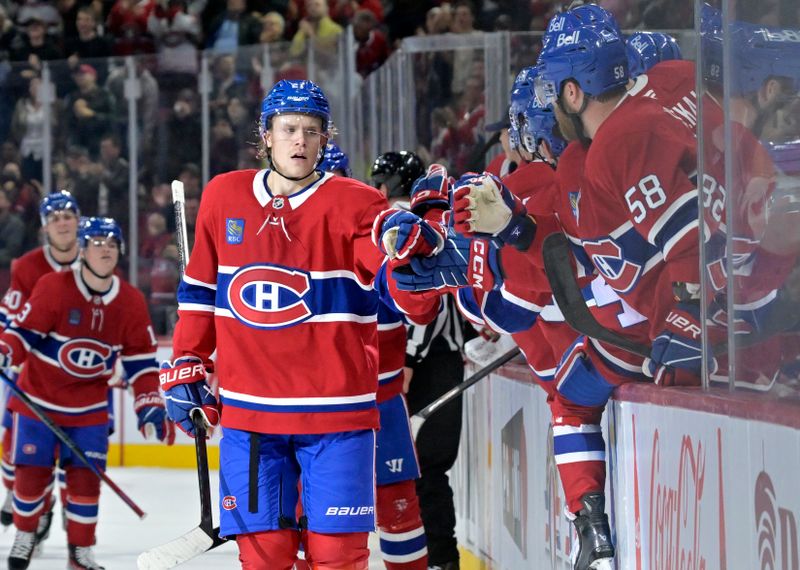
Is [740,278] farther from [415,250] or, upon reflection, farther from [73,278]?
[73,278]

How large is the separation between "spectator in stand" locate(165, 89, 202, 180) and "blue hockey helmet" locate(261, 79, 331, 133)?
5351 mm

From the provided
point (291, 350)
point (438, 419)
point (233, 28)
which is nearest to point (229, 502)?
point (291, 350)

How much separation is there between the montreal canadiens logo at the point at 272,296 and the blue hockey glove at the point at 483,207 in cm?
50

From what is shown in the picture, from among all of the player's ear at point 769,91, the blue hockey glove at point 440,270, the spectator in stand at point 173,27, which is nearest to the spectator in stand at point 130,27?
→ the spectator in stand at point 173,27

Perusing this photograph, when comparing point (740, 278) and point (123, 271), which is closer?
point (740, 278)

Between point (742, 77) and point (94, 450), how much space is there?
3.70m

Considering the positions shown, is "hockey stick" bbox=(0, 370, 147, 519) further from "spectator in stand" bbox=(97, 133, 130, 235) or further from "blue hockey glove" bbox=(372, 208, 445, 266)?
"spectator in stand" bbox=(97, 133, 130, 235)

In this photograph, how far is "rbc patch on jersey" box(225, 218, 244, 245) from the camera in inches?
125

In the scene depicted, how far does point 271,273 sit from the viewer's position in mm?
3135

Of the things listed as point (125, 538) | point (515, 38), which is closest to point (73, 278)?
point (125, 538)

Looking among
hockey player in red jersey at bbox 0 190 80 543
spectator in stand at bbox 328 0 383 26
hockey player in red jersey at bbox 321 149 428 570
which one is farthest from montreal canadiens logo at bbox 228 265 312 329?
spectator in stand at bbox 328 0 383 26

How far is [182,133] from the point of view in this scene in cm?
856

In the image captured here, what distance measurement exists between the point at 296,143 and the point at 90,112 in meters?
5.66

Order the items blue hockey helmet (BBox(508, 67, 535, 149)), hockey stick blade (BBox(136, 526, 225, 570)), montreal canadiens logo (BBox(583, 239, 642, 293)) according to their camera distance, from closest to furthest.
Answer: montreal canadiens logo (BBox(583, 239, 642, 293)) < hockey stick blade (BBox(136, 526, 225, 570)) < blue hockey helmet (BBox(508, 67, 535, 149))
